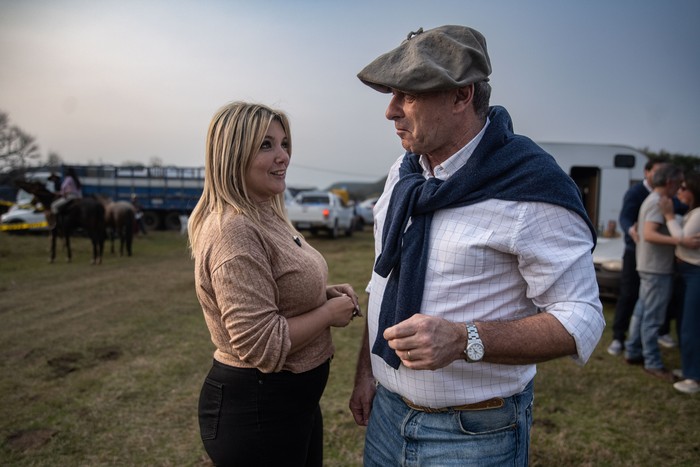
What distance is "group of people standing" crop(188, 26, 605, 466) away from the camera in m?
1.35

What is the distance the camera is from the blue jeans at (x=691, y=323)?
4.24 metres

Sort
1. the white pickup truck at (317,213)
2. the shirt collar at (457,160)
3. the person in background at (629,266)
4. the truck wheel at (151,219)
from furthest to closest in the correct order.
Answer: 1. the truck wheel at (151,219)
2. the white pickup truck at (317,213)
3. the person in background at (629,266)
4. the shirt collar at (457,160)

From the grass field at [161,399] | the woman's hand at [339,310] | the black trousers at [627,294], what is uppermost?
the woman's hand at [339,310]

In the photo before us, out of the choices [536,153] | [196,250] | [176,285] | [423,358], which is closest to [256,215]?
[196,250]

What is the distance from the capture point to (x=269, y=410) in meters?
1.76

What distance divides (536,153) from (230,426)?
1.38 m

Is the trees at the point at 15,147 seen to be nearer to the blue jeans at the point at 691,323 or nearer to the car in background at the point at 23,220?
the car in background at the point at 23,220

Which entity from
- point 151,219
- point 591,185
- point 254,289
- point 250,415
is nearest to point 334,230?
point 151,219

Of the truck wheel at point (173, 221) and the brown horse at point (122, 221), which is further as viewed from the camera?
the truck wheel at point (173, 221)

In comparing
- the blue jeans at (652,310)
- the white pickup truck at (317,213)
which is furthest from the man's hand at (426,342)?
the white pickup truck at (317,213)

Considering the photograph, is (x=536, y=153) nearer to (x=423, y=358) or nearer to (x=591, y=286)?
(x=591, y=286)

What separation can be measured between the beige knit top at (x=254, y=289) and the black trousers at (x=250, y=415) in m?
0.06

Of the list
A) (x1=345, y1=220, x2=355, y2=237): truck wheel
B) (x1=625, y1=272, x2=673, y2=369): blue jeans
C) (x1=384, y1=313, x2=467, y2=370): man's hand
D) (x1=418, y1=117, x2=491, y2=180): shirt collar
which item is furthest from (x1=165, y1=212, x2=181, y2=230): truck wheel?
(x1=384, y1=313, x2=467, y2=370): man's hand

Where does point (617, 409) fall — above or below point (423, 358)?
below
